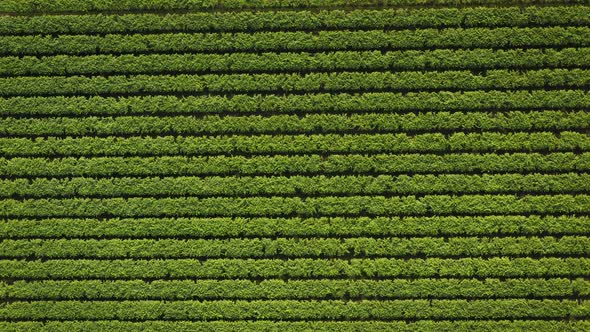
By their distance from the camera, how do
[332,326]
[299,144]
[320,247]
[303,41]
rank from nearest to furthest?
[332,326], [320,247], [299,144], [303,41]

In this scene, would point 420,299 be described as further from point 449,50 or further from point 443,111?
point 449,50

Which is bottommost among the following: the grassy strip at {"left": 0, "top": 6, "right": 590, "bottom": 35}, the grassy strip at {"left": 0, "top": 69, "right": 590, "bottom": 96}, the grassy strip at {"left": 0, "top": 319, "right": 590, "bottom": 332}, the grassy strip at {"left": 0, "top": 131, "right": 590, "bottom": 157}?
the grassy strip at {"left": 0, "top": 319, "right": 590, "bottom": 332}

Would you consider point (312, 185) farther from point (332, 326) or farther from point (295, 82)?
point (332, 326)

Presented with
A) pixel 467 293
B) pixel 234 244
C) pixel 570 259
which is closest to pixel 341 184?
pixel 234 244

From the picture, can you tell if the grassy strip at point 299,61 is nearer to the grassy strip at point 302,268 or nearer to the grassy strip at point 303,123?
the grassy strip at point 303,123

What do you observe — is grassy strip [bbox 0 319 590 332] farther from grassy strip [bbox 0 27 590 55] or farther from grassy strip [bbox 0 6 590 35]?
grassy strip [bbox 0 6 590 35]

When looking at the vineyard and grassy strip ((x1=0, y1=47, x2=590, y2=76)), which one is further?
grassy strip ((x1=0, y1=47, x2=590, y2=76))

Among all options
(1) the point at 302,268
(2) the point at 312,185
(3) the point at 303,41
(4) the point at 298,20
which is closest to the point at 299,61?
(3) the point at 303,41

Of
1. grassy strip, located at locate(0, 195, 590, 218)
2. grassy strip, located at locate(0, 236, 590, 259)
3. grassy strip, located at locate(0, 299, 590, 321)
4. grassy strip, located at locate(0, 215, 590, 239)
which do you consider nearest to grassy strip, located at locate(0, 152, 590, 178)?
grassy strip, located at locate(0, 195, 590, 218)

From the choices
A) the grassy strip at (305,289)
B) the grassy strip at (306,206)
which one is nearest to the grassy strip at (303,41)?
the grassy strip at (306,206)
